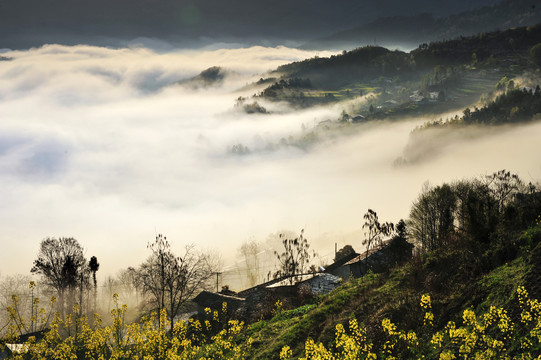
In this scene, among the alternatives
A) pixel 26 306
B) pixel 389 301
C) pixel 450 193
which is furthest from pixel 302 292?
pixel 26 306

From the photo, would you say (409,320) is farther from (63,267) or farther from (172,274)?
(63,267)

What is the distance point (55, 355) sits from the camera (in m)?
27.0

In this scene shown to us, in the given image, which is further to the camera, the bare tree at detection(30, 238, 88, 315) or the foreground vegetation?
the bare tree at detection(30, 238, 88, 315)

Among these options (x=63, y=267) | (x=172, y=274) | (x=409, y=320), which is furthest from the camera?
(x=63, y=267)

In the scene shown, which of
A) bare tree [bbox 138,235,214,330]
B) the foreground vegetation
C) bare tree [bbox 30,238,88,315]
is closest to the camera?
the foreground vegetation

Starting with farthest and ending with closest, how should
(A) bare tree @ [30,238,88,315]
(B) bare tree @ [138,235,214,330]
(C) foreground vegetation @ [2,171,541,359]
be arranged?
(A) bare tree @ [30,238,88,315], (B) bare tree @ [138,235,214,330], (C) foreground vegetation @ [2,171,541,359]

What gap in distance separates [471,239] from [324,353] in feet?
63.3

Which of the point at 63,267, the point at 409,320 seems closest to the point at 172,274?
the point at 63,267

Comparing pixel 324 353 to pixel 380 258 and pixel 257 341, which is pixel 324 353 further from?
pixel 380 258

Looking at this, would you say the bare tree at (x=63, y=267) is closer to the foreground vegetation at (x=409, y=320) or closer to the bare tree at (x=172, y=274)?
the bare tree at (x=172, y=274)

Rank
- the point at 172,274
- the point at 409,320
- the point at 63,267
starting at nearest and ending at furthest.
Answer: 1. the point at 409,320
2. the point at 172,274
3. the point at 63,267

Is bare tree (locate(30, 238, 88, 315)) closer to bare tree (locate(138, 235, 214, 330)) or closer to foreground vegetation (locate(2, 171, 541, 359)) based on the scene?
bare tree (locate(138, 235, 214, 330))

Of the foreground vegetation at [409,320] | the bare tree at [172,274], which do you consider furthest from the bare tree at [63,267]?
the foreground vegetation at [409,320]

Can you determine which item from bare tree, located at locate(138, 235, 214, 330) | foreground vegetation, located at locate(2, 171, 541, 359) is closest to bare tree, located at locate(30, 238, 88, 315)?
bare tree, located at locate(138, 235, 214, 330)
